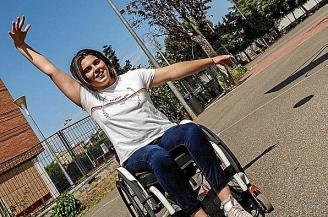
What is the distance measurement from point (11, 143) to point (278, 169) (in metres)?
18.4

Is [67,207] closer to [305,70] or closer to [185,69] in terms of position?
[305,70]

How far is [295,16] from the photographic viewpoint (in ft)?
164

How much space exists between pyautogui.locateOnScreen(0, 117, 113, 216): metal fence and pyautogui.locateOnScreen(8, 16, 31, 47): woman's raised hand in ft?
32.5

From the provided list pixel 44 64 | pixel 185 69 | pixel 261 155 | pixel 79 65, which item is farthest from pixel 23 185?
pixel 185 69

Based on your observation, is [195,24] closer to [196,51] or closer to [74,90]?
[196,51]

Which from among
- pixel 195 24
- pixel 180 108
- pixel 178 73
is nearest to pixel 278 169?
pixel 178 73

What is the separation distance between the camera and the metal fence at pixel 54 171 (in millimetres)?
13562

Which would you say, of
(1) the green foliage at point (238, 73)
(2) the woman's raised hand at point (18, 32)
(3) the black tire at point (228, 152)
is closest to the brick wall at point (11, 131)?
(1) the green foliage at point (238, 73)

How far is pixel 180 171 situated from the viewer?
9.61 feet

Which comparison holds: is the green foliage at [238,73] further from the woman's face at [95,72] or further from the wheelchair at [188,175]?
the wheelchair at [188,175]

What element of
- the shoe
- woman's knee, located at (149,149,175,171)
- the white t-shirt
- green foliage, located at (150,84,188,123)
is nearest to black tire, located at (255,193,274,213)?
the shoe

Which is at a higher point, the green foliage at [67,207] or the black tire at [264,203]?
the green foliage at [67,207]

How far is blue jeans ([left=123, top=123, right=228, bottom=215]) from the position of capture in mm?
2869

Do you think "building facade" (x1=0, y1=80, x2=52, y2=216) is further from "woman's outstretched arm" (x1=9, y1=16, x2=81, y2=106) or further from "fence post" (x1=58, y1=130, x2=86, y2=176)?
"woman's outstretched arm" (x1=9, y1=16, x2=81, y2=106)
